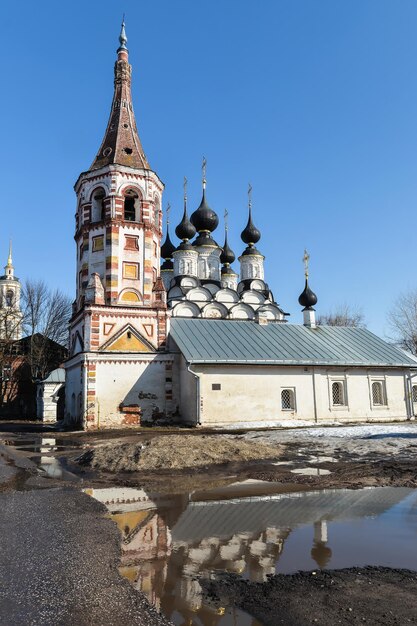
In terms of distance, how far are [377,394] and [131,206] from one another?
53.6 feet

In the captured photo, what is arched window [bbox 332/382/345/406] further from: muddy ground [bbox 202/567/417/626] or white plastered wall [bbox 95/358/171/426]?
muddy ground [bbox 202/567/417/626]

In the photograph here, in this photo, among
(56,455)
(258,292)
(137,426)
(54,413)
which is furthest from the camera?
(258,292)

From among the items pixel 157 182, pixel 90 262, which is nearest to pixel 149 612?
pixel 90 262

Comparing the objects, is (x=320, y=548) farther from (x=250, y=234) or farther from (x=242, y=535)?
(x=250, y=234)

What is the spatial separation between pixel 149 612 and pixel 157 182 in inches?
980

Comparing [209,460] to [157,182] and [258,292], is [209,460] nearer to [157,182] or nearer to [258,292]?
[157,182]

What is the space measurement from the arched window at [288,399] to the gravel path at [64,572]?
58.5 ft

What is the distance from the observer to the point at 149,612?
136 inches

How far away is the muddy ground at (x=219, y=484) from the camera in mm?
3527

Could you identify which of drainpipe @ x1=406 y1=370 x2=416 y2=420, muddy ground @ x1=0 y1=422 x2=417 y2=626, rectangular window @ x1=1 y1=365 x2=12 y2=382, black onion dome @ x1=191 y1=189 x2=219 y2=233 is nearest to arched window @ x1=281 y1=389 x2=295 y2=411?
muddy ground @ x1=0 y1=422 x2=417 y2=626

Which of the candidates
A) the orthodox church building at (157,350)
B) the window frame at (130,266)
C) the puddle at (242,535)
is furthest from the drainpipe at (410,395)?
the puddle at (242,535)

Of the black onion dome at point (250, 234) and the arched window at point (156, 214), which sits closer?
the arched window at point (156, 214)

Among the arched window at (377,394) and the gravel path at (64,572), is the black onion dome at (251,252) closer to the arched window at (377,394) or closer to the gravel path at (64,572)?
the arched window at (377,394)

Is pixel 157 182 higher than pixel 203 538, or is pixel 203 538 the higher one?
pixel 157 182
